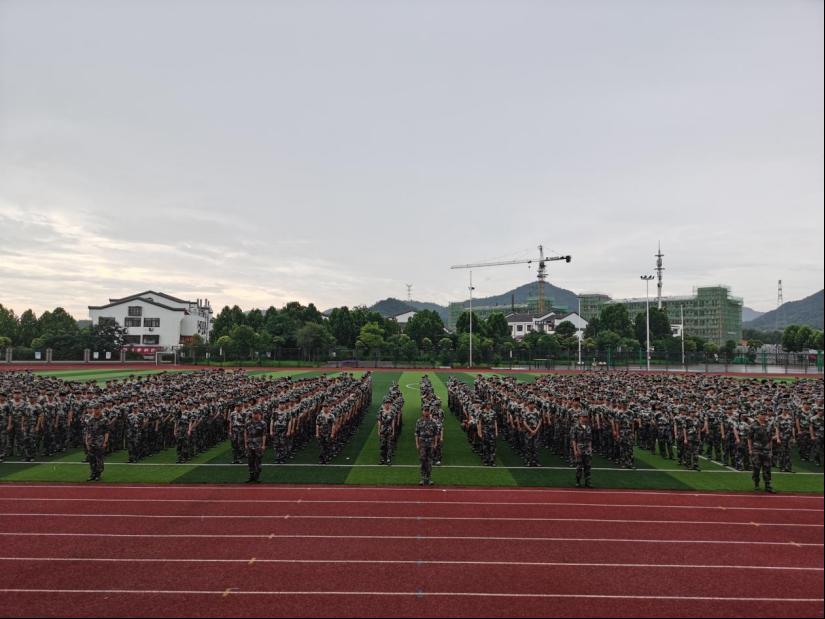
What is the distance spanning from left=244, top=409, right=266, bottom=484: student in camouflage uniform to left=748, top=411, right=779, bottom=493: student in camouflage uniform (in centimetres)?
1184

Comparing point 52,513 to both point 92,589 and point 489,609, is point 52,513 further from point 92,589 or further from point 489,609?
point 489,609

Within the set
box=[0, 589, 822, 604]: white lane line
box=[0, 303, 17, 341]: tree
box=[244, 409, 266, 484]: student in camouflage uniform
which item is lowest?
box=[0, 589, 822, 604]: white lane line

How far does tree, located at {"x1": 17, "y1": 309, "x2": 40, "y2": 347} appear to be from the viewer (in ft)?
238

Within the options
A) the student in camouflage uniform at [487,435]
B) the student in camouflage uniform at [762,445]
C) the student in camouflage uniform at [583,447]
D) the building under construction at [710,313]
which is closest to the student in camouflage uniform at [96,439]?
the student in camouflage uniform at [487,435]

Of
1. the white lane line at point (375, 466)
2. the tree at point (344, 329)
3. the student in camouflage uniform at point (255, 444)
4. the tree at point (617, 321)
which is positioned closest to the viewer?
the student in camouflage uniform at point (255, 444)

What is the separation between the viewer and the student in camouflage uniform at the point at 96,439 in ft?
45.1

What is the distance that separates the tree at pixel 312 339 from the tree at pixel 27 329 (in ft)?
126

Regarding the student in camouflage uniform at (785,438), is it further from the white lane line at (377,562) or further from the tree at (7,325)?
the tree at (7,325)

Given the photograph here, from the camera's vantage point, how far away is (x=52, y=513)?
37.2 ft

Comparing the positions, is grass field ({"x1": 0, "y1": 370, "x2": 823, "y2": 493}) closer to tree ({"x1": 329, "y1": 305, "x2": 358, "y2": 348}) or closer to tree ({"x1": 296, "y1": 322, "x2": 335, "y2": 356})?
tree ({"x1": 296, "y1": 322, "x2": 335, "y2": 356})

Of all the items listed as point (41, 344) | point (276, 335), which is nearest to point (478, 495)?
point (276, 335)

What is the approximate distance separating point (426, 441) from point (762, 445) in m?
7.78

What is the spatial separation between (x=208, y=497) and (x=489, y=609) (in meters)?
7.82

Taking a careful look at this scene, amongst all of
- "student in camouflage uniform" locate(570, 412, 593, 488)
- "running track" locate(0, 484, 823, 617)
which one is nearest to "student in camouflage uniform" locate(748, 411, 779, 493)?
"running track" locate(0, 484, 823, 617)
